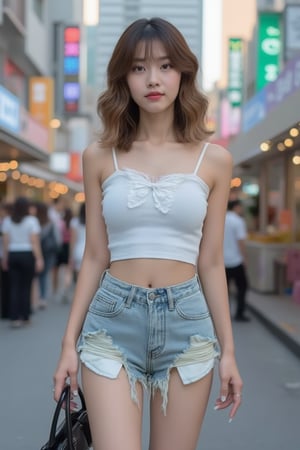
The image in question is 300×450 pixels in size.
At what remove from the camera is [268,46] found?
22.3 meters

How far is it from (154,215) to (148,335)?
36 cm

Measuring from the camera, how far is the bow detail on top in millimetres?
2465

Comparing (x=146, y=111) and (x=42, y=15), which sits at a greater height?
(x=42, y=15)

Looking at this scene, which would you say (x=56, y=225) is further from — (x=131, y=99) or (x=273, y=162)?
(x=131, y=99)

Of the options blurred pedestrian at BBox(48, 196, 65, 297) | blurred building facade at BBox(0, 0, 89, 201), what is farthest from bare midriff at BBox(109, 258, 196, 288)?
blurred building facade at BBox(0, 0, 89, 201)

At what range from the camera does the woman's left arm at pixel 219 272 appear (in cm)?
257

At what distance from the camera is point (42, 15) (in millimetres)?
32062

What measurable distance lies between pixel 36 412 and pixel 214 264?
394cm

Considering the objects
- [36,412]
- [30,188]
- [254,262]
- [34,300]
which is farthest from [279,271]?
[30,188]

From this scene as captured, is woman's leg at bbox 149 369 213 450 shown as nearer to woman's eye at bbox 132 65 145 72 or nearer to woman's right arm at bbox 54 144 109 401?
woman's right arm at bbox 54 144 109 401

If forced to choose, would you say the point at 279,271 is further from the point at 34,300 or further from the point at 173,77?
the point at 173,77

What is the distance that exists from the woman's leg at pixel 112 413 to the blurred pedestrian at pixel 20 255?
878cm

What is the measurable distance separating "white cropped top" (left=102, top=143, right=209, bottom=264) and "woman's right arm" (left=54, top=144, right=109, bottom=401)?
0.28 feet

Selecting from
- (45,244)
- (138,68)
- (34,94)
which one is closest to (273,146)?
(45,244)
